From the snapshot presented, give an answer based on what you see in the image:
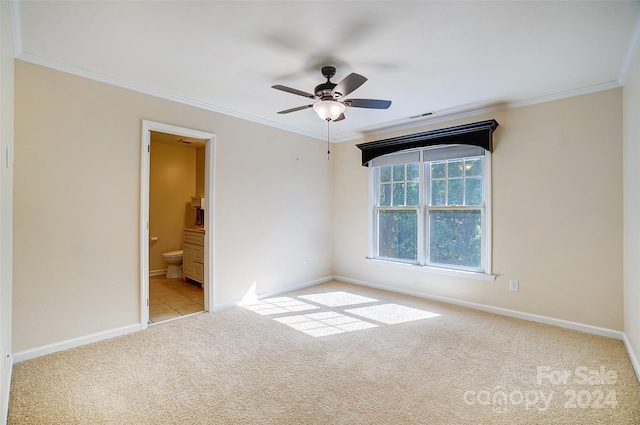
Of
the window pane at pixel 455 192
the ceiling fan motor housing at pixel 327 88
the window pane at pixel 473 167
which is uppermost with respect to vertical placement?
the ceiling fan motor housing at pixel 327 88

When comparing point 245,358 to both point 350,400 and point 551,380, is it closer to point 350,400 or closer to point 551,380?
point 350,400

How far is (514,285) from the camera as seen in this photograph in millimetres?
3629

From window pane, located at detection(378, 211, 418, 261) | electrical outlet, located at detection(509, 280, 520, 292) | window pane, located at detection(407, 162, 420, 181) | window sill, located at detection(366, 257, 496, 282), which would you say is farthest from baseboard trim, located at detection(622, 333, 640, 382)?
window pane, located at detection(407, 162, 420, 181)

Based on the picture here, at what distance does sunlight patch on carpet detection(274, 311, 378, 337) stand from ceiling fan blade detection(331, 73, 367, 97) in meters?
2.35

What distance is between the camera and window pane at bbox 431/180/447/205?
4.23 m

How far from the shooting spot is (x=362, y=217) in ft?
16.8

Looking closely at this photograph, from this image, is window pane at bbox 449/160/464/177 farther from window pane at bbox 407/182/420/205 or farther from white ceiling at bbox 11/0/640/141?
white ceiling at bbox 11/0/640/141

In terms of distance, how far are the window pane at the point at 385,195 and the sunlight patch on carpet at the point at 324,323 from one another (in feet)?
6.59

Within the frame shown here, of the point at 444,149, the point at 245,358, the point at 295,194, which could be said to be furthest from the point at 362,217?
the point at 245,358

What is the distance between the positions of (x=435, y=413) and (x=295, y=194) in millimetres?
3506

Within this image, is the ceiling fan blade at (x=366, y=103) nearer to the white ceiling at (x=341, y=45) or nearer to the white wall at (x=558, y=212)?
the white ceiling at (x=341, y=45)

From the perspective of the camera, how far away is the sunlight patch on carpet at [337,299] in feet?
13.5

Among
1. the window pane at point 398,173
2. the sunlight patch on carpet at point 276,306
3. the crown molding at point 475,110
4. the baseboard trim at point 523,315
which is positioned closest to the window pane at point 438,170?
the window pane at point 398,173

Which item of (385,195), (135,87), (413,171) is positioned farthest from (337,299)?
(135,87)
